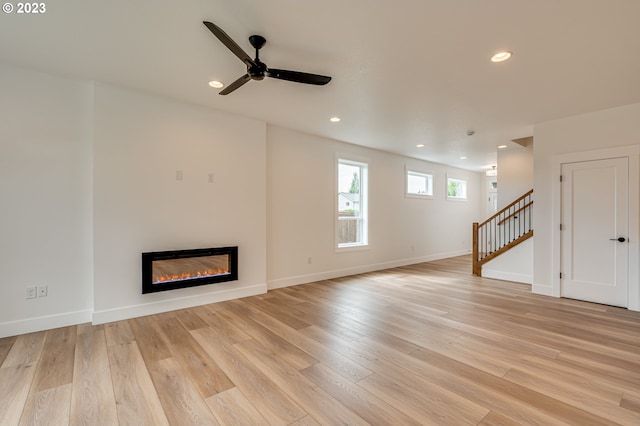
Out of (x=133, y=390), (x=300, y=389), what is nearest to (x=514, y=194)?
(x=300, y=389)

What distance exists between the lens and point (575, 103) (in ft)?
12.2

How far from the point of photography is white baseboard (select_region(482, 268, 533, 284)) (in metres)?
5.25

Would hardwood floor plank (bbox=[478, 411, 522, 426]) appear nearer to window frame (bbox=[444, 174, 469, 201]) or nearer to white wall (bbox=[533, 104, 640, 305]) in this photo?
white wall (bbox=[533, 104, 640, 305])

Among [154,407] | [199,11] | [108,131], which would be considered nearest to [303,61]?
[199,11]

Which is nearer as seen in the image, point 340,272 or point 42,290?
point 42,290

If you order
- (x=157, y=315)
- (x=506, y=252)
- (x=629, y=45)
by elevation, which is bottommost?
(x=157, y=315)

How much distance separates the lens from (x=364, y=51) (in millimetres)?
2559

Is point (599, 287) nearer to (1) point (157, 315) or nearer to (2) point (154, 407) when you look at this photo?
(2) point (154, 407)

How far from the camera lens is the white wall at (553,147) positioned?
389cm

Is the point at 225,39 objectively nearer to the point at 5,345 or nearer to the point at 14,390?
the point at 14,390

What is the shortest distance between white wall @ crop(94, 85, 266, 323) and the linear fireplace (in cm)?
12

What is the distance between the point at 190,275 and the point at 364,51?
344cm

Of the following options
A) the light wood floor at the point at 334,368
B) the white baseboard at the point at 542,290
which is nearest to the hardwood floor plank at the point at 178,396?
the light wood floor at the point at 334,368

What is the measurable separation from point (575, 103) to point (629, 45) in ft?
4.83
